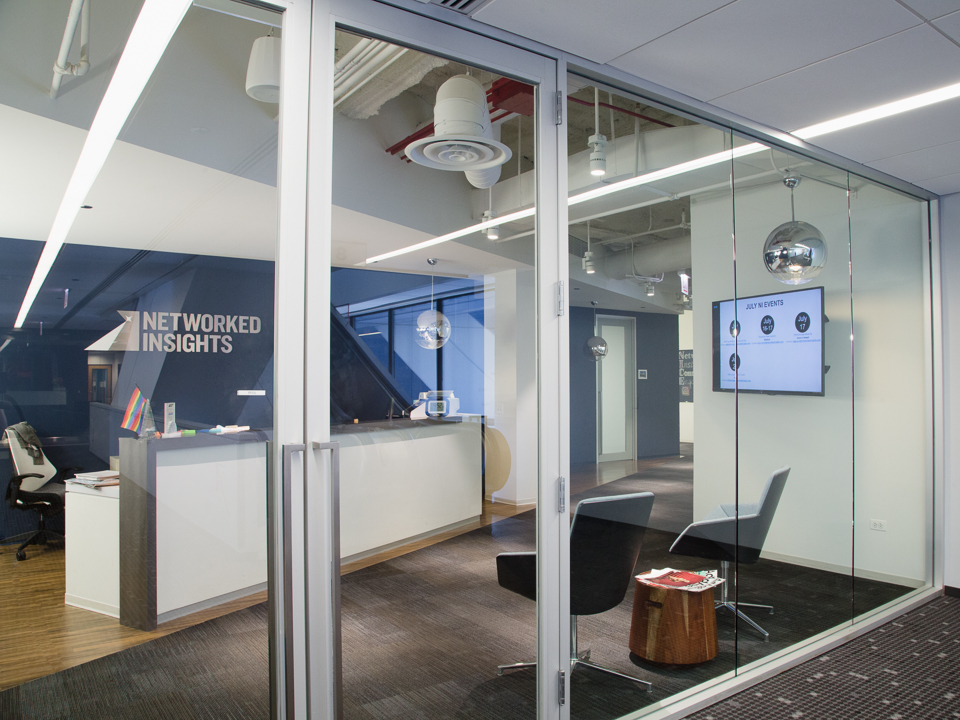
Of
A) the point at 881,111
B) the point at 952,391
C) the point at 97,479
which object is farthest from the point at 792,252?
the point at 97,479

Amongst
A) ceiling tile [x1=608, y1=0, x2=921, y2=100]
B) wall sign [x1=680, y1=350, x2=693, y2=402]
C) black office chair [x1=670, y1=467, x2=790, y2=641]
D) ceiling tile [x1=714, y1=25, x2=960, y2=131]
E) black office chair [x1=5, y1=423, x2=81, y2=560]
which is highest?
ceiling tile [x1=714, y1=25, x2=960, y2=131]

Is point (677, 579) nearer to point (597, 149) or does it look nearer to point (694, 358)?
point (694, 358)

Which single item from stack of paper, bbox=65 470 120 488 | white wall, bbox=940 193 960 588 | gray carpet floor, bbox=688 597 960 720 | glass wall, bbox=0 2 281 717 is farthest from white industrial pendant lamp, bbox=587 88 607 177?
white wall, bbox=940 193 960 588

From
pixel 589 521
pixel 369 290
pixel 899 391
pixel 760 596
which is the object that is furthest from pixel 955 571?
pixel 369 290

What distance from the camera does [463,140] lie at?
219 centimetres

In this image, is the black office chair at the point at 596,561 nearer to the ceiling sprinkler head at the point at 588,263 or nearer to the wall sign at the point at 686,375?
the wall sign at the point at 686,375

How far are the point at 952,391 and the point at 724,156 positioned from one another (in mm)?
2715

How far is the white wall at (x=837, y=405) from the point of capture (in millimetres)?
3125

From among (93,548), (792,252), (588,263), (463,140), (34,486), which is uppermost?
(463,140)

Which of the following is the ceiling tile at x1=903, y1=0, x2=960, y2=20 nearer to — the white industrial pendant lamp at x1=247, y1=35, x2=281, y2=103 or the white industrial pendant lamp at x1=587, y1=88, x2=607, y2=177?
the white industrial pendant lamp at x1=587, y1=88, x2=607, y2=177

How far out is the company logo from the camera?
1.66 metres

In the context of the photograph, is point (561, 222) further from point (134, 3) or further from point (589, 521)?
point (134, 3)

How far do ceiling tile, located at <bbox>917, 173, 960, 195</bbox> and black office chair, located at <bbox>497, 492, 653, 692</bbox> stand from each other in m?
3.24

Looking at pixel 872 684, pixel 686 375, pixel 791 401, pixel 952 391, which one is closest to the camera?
pixel 686 375
